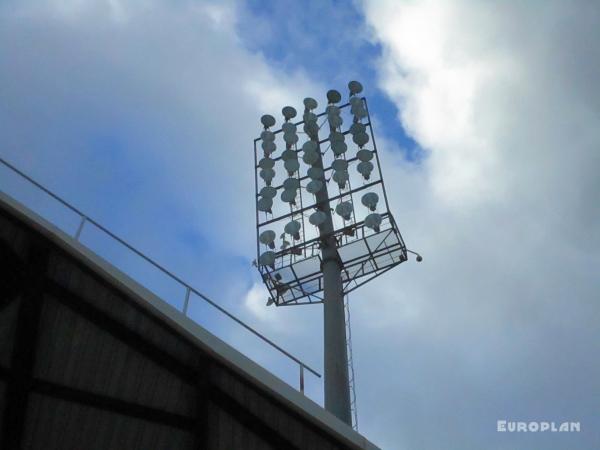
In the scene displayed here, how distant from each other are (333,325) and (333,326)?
0.03 m

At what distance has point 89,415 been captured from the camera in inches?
319

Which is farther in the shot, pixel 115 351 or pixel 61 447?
pixel 115 351

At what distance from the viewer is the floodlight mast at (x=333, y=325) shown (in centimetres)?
1391

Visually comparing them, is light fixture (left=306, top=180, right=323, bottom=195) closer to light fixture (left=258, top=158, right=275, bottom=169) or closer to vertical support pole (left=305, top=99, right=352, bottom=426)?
vertical support pole (left=305, top=99, right=352, bottom=426)

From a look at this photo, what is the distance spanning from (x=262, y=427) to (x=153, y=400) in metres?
1.65

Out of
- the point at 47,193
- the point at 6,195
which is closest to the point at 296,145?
the point at 47,193

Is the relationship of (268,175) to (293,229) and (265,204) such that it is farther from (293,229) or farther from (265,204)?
(293,229)

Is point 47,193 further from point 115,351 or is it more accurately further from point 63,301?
point 115,351

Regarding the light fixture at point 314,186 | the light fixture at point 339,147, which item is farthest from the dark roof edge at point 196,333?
the light fixture at point 339,147

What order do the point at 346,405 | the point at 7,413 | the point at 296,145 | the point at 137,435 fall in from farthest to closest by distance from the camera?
the point at 296,145 → the point at 346,405 → the point at 137,435 → the point at 7,413

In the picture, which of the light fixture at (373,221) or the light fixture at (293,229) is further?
the light fixture at (293,229)

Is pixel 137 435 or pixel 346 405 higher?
pixel 346 405

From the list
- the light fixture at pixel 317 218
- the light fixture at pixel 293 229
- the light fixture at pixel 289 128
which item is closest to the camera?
the light fixture at pixel 317 218

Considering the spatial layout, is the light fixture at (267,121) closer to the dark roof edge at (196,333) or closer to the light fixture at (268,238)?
the light fixture at (268,238)
